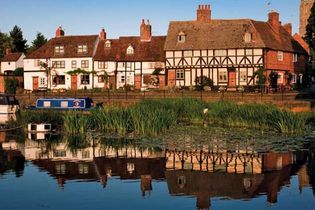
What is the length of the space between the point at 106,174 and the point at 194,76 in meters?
38.5

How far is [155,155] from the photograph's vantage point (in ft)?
78.7

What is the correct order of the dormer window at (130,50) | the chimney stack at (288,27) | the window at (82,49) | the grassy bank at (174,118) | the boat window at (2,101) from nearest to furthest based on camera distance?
the grassy bank at (174,118) < the boat window at (2,101) < the dormer window at (130,50) < the window at (82,49) < the chimney stack at (288,27)

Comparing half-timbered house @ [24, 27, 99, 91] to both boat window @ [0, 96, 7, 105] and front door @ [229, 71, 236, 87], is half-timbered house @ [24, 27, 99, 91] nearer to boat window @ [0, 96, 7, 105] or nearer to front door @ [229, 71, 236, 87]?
boat window @ [0, 96, 7, 105]

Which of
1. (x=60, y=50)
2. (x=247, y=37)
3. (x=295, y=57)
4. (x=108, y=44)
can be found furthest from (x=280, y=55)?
(x=60, y=50)

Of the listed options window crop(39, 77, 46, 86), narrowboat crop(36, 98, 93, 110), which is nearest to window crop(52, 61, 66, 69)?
window crop(39, 77, 46, 86)

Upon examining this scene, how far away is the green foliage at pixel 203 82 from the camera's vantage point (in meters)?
54.5

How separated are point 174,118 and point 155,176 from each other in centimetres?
1318

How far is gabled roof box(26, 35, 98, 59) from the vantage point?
65000mm

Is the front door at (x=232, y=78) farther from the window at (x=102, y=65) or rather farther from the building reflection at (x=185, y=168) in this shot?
the building reflection at (x=185, y=168)

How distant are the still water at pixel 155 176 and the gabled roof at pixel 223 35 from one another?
3000 cm

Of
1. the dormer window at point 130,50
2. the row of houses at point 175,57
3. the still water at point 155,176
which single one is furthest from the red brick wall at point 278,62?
the still water at point 155,176

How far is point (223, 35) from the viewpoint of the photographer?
57250mm

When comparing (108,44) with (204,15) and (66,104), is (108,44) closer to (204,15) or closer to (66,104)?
(204,15)

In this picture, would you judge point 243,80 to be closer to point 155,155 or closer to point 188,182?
point 155,155
